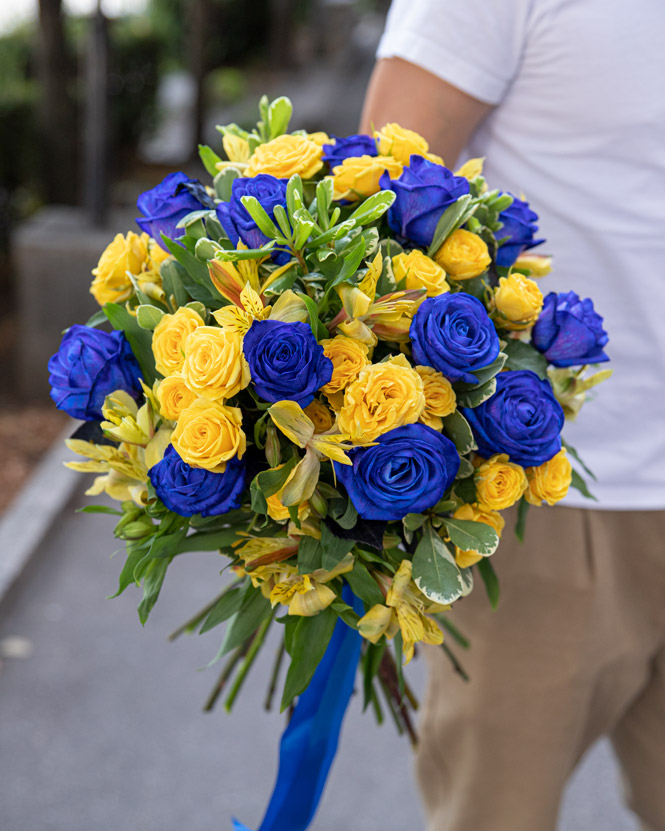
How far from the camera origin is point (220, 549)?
3.42 ft

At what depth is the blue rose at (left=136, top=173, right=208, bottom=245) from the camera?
102 cm

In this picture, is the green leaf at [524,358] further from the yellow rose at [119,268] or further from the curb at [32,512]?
the curb at [32,512]

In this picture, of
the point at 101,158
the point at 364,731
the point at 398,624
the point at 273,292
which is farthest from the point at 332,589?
the point at 101,158

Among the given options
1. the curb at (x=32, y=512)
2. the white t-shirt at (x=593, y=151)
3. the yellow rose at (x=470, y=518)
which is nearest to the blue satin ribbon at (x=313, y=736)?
the yellow rose at (x=470, y=518)

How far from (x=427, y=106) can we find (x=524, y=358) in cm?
41

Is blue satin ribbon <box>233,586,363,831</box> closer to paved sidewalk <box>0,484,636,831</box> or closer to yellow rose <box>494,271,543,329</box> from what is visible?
yellow rose <box>494,271,543,329</box>

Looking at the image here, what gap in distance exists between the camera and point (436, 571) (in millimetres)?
918

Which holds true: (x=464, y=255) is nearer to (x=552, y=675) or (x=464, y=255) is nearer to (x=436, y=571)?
(x=436, y=571)

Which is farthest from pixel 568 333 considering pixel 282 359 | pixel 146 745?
pixel 146 745

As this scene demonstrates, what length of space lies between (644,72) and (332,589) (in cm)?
80

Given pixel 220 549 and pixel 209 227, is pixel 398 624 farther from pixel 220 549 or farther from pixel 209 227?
pixel 209 227

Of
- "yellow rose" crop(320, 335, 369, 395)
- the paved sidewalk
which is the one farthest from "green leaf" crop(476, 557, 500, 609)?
the paved sidewalk

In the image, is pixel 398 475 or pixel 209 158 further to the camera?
pixel 209 158

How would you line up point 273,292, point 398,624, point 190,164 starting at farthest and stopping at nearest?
1. point 190,164
2. point 398,624
3. point 273,292
